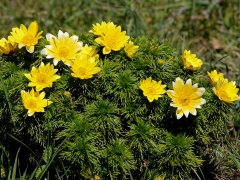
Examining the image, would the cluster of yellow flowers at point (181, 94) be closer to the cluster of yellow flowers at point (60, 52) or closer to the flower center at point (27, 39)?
the cluster of yellow flowers at point (60, 52)

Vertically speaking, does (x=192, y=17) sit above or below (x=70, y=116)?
above

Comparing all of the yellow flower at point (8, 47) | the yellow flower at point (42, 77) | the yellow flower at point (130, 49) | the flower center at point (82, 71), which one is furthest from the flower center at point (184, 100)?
the yellow flower at point (8, 47)

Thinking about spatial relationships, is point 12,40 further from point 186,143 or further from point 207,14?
point 207,14

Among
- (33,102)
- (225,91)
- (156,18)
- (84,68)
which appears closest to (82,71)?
(84,68)

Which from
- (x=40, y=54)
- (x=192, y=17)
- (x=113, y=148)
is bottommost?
(x=113, y=148)

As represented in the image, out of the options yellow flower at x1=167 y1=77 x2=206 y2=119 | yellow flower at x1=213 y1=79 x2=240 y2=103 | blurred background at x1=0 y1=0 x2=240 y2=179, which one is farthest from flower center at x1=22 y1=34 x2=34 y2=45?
blurred background at x1=0 y1=0 x2=240 y2=179

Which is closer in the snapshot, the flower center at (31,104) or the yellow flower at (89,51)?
the flower center at (31,104)

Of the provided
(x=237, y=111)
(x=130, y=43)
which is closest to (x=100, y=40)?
(x=130, y=43)

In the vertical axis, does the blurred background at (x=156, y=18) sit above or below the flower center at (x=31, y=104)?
above
